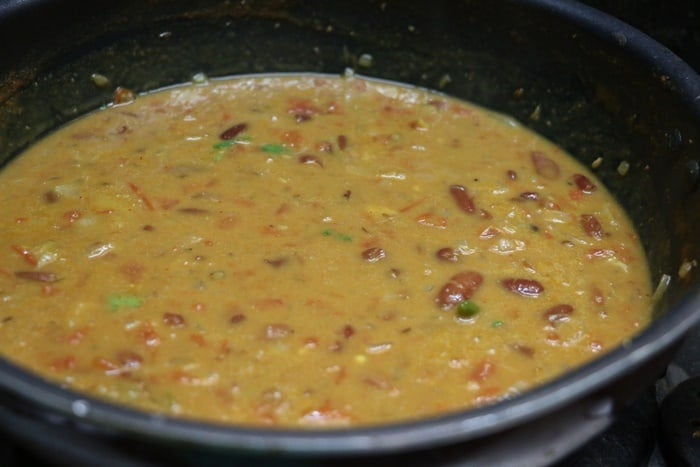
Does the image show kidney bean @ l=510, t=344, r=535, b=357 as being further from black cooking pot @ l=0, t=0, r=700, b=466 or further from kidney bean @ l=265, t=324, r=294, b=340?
kidney bean @ l=265, t=324, r=294, b=340

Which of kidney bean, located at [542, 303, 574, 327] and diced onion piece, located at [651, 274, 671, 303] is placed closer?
kidney bean, located at [542, 303, 574, 327]

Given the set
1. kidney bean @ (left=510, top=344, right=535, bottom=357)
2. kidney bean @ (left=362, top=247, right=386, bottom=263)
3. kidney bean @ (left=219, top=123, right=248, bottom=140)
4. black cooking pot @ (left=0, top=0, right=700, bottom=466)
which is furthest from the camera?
kidney bean @ (left=219, top=123, right=248, bottom=140)

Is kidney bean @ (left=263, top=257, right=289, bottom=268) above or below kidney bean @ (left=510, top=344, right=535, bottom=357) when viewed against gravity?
above

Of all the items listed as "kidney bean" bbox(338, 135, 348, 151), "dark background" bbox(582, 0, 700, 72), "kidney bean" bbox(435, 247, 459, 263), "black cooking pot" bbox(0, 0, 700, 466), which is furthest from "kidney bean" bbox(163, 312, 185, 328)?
"dark background" bbox(582, 0, 700, 72)

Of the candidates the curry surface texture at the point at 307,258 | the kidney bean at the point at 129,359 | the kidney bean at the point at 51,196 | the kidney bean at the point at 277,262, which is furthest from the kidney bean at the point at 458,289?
the kidney bean at the point at 51,196

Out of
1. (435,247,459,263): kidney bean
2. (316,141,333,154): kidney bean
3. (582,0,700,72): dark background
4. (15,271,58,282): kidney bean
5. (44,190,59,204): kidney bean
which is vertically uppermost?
(582,0,700,72): dark background
